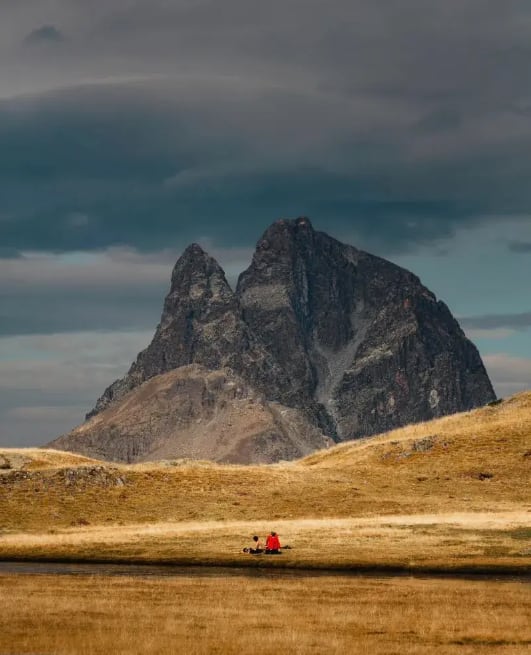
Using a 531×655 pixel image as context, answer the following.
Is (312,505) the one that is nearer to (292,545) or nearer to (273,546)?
(292,545)

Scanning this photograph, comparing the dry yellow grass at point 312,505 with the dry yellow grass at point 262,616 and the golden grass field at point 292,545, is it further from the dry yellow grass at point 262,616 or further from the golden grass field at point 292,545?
the dry yellow grass at point 262,616

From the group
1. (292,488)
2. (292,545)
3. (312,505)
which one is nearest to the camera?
(292,545)

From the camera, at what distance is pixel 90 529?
74062 mm

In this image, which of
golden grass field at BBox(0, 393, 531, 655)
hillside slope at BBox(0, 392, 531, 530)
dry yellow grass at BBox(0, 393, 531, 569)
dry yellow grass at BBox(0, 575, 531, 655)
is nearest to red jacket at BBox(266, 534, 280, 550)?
dry yellow grass at BBox(0, 393, 531, 569)

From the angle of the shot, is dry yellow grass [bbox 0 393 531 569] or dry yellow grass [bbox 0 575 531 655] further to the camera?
dry yellow grass [bbox 0 393 531 569]

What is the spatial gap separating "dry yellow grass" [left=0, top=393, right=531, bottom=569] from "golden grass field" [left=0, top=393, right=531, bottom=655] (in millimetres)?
201

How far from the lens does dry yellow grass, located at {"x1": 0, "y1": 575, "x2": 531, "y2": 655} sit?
99.0 ft

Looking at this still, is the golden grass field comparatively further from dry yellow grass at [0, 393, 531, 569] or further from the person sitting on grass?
the person sitting on grass

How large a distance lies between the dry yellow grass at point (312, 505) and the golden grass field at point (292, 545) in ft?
0.66

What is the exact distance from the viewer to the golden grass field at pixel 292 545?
106 ft

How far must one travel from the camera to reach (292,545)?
62125 millimetres

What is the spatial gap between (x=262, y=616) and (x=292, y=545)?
26340mm

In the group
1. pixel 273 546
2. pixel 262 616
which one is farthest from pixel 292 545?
Answer: pixel 262 616

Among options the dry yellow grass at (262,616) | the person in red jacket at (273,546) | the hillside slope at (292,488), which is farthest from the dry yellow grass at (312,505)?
the dry yellow grass at (262,616)
